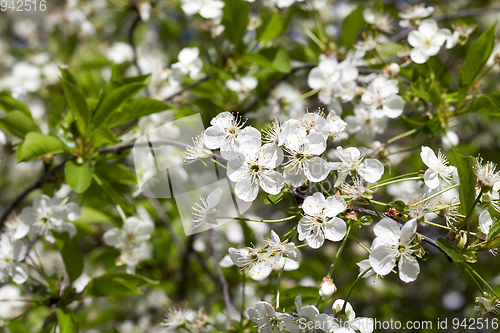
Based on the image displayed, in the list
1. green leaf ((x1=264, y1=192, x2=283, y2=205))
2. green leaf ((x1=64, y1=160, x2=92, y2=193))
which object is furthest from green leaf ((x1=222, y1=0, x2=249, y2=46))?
green leaf ((x1=264, y1=192, x2=283, y2=205))

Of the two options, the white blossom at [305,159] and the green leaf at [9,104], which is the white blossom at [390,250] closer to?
the white blossom at [305,159]

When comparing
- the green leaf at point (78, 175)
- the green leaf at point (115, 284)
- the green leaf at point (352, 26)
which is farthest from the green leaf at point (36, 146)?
the green leaf at point (352, 26)

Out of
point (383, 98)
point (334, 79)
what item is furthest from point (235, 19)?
point (383, 98)

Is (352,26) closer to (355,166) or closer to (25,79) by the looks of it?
(355,166)

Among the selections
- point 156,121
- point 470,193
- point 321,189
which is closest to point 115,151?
point 156,121

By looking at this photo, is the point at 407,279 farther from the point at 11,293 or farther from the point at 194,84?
the point at 11,293
